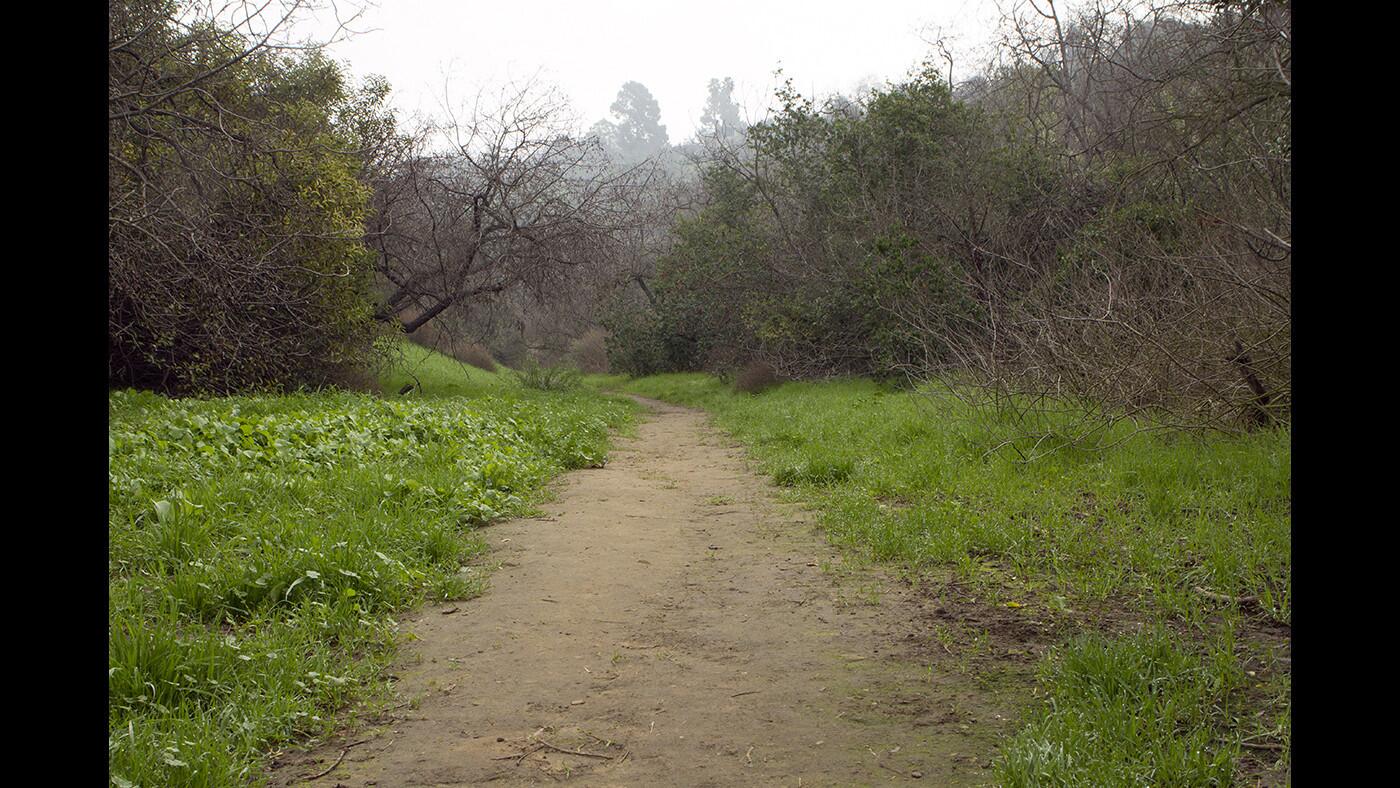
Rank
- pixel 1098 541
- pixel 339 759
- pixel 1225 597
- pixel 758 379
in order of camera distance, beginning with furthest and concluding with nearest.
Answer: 1. pixel 758 379
2. pixel 1098 541
3. pixel 1225 597
4. pixel 339 759

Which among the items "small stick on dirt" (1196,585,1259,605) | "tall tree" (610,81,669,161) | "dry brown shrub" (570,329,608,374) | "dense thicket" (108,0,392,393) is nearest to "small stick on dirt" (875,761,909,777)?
"small stick on dirt" (1196,585,1259,605)

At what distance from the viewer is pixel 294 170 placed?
14.1 m

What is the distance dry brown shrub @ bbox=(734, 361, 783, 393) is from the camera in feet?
74.1

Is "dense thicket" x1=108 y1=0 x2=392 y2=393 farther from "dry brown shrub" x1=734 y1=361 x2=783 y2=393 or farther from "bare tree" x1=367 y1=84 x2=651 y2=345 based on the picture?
"dry brown shrub" x1=734 y1=361 x2=783 y2=393

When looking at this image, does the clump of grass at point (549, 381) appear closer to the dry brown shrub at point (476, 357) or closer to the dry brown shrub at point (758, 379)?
the dry brown shrub at point (758, 379)

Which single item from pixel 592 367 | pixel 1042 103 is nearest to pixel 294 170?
pixel 1042 103

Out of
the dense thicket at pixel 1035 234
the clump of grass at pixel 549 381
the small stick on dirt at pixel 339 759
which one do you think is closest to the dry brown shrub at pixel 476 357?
the dense thicket at pixel 1035 234

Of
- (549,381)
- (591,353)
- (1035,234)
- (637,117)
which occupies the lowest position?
(591,353)

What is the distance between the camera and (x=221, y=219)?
39.6ft

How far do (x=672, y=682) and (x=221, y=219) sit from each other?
429 inches

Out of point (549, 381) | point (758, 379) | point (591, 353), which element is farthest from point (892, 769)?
point (591, 353)

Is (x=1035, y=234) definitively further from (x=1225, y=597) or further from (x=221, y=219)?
(x=1225, y=597)
